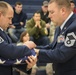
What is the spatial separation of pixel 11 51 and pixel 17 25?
5.63 metres

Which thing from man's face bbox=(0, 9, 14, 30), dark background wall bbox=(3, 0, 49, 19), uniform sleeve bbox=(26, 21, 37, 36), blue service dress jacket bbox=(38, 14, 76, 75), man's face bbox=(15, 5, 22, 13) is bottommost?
dark background wall bbox=(3, 0, 49, 19)

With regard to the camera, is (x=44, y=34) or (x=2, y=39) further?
(x=44, y=34)

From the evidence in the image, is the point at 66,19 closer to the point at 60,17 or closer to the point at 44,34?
the point at 60,17

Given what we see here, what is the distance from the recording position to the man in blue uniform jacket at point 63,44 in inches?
108

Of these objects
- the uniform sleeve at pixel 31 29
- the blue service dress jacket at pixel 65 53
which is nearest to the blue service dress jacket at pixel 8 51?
the blue service dress jacket at pixel 65 53

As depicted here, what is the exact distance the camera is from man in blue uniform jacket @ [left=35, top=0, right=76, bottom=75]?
2732 mm


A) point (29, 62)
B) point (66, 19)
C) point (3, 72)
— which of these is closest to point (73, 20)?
point (66, 19)

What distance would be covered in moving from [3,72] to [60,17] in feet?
2.78

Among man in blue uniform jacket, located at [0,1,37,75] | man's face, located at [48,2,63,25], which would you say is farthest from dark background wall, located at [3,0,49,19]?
man in blue uniform jacket, located at [0,1,37,75]

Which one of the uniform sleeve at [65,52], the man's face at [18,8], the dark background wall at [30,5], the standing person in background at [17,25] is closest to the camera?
the uniform sleeve at [65,52]

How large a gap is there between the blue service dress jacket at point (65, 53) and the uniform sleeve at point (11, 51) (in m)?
0.26

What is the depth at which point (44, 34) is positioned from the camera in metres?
7.27

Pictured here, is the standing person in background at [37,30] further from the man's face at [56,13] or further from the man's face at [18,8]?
the man's face at [56,13]

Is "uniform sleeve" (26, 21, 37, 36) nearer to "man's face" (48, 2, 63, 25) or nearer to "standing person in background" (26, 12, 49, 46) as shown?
"standing person in background" (26, 12, 49, 46)
